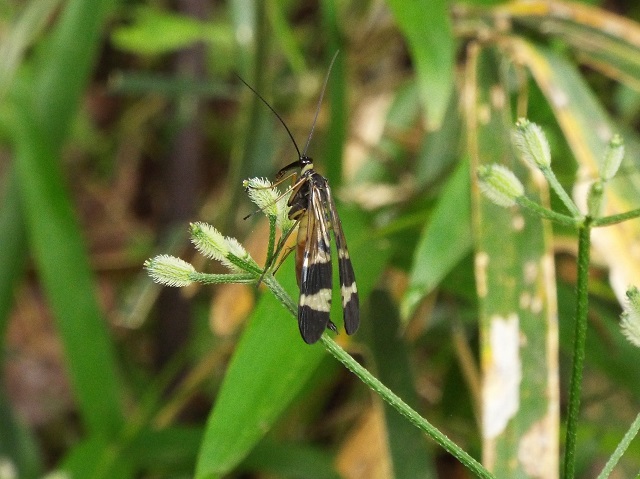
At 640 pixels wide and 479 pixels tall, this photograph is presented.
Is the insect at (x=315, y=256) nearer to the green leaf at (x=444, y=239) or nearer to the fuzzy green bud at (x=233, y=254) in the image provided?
the fuzzy green bud at (x=233, y=254)

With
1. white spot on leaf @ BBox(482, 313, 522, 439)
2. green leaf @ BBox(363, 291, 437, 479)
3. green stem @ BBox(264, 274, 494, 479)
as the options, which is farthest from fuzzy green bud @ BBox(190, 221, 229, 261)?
green leaf @ BBox(363, 291, 437, 479)

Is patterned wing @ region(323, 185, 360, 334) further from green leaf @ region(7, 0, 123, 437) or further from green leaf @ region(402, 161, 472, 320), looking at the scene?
green leaf @ region(7, 0, 123, 437)

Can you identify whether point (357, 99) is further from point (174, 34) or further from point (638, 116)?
point (638, 116)

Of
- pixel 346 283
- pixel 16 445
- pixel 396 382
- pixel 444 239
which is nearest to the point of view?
pixel 346 283

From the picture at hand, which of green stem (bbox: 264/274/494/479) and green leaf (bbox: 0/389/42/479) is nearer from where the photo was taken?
green stem (bbox: 264/274/494/479)

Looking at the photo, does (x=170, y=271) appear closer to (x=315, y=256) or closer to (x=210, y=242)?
(x=210, y=242)

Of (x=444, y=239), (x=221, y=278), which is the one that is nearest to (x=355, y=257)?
(x=444, y=239)
